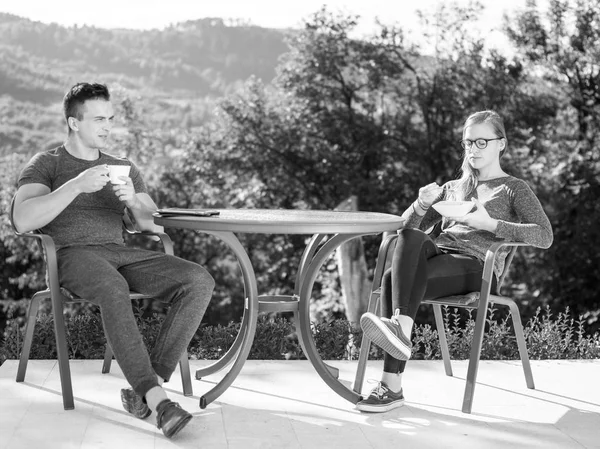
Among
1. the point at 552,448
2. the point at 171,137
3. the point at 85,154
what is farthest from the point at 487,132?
the point at 171,137

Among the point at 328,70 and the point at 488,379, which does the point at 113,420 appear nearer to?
the point at 488,379

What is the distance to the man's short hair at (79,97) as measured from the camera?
332 centimetres

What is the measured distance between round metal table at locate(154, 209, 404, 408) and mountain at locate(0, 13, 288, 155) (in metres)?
13.5

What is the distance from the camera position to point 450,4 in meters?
12.5

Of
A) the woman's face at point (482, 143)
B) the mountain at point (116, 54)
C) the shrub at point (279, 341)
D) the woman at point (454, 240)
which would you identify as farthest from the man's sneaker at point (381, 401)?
the mountain at point (116, 54)

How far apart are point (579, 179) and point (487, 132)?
9.11 meters

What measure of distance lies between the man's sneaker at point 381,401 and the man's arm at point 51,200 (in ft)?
3.85

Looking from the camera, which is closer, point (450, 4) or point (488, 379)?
point (488, 379)

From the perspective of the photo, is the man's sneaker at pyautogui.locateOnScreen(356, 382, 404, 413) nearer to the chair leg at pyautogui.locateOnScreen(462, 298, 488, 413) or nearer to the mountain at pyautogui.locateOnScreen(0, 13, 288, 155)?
the chair leg at pyautogui.locateOnScreen(462, 298, 488, 413)

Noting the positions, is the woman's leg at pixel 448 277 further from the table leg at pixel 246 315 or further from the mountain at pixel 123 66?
the mountain at pixel 123 66

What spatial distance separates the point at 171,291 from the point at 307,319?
0.51 m

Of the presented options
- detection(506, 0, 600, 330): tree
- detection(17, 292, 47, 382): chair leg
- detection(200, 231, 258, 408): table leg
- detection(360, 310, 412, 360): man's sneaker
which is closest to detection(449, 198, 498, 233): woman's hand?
detection(360, 310, 412, 360): man's sneaker

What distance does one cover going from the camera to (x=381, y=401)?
10.2 ft

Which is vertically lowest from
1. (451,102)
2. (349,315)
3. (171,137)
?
(349,315)
